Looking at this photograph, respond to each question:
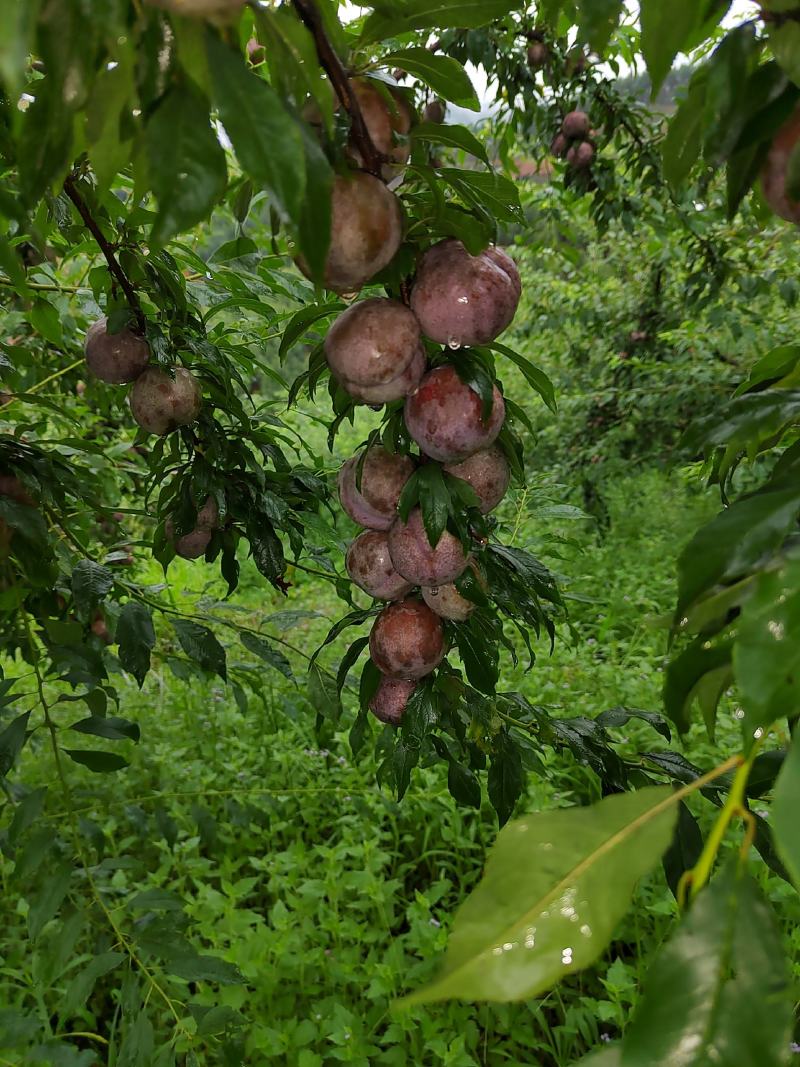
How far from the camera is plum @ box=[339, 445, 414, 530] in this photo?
743 millimetres

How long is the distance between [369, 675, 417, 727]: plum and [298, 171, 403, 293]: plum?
1.59 ft

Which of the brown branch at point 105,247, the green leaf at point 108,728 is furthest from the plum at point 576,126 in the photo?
the green leaf at point 108,728

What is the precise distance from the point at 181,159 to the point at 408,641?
54cm

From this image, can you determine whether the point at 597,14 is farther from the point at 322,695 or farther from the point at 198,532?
the point at 322,695

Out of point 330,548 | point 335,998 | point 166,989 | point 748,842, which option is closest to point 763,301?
point 330,548

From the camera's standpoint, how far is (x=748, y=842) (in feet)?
0.96

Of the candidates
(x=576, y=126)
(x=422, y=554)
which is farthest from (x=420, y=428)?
(x=576, y=126)

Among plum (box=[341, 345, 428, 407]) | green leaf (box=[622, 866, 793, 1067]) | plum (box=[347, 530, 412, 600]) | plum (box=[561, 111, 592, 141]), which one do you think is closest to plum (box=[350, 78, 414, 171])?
plum (box=[341, 345, 428, 407])

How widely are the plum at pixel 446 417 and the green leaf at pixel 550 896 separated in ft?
1.16

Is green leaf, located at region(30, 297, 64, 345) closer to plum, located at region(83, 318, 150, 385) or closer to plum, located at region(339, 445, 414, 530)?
plum, located at region(83, 318, 150, 385)

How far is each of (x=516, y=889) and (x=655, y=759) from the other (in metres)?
0.66

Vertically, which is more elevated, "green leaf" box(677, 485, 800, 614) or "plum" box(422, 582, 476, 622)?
"green leaf" box(677, 485, 800, 614)

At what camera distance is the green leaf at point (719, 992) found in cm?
27

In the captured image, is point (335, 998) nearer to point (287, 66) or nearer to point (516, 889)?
point (516, 889)
